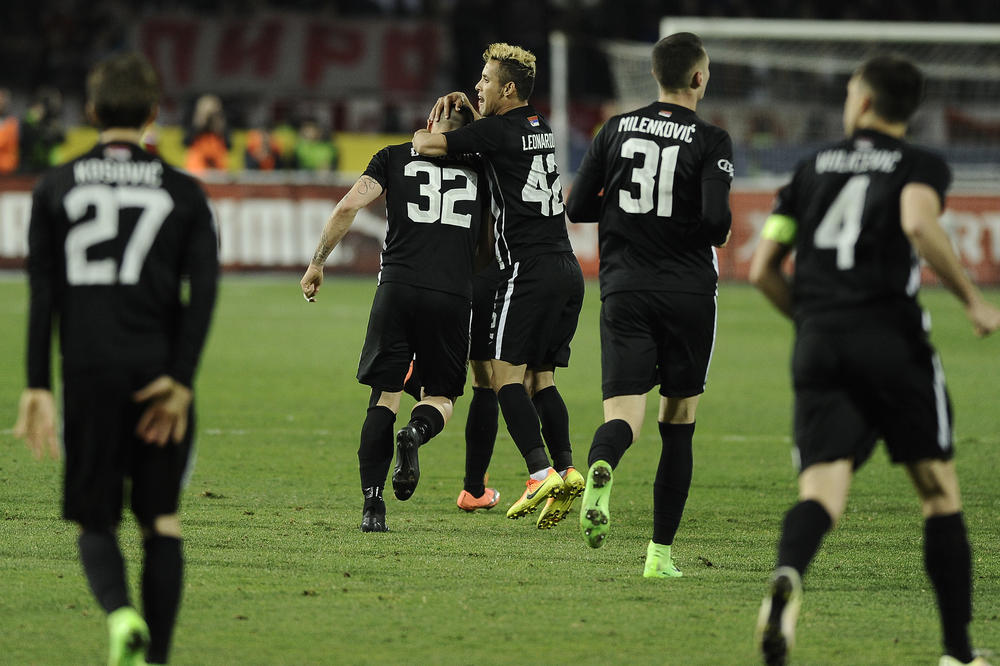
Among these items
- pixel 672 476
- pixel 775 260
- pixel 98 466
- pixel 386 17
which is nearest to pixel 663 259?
pixel 672 476

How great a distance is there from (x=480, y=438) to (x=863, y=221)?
3.36 m

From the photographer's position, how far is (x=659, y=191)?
19.3 ft

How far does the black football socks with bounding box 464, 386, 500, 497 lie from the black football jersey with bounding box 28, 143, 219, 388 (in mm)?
3360

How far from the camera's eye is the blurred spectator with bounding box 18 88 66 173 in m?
21.7

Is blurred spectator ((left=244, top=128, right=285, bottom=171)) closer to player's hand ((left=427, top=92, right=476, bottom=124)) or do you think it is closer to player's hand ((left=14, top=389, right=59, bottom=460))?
player's hand ((left=427, top=92, right=476, bottom=124))

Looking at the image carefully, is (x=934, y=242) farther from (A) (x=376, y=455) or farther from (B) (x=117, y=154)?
(A) (x=376, y=455)

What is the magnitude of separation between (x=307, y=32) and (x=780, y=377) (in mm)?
20046

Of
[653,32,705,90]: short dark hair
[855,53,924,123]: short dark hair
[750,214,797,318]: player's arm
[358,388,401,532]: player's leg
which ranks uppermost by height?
[653,32,705,90]: short dark hair

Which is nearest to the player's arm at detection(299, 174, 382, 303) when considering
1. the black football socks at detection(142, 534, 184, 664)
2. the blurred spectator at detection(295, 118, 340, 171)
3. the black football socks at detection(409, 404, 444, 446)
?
the black football socks at detection(409, 404, 444, 446)

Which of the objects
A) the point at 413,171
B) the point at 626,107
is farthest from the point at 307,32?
the point at 413,171

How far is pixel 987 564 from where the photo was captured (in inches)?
240

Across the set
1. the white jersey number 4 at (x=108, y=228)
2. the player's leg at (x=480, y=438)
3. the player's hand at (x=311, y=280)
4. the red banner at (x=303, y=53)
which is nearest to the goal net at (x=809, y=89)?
the red banner at (x=303, y=53)

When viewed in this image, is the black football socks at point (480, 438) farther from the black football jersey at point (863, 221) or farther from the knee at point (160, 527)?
the knee at point (160, 527)

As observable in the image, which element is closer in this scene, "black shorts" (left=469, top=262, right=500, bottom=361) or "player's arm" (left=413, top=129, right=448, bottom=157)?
"player's arm" (left=413, top=129, right=448, bottom=157)
